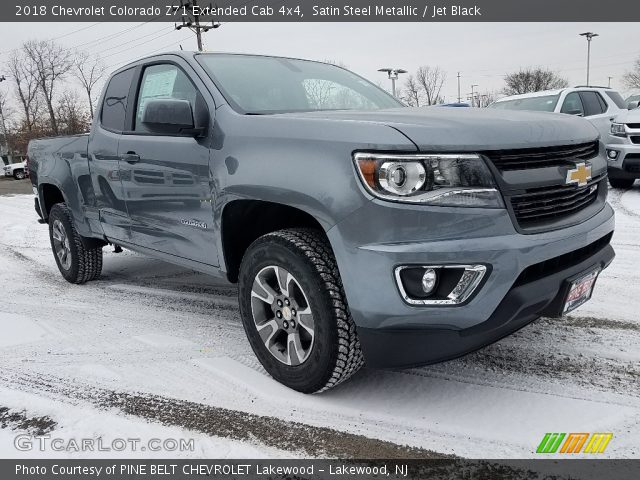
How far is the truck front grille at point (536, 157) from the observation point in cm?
213

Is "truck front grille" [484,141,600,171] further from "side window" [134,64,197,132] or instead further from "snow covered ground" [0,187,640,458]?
"side window" [134,64,197,132]

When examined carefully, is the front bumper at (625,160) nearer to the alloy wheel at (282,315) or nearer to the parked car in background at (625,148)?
the parked car in background at (625,148)

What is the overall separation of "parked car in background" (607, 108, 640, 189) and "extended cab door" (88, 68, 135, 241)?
7615 millimetres

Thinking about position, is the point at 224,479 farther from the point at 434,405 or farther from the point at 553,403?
the point at 553,403

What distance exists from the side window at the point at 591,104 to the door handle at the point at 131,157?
9195mm

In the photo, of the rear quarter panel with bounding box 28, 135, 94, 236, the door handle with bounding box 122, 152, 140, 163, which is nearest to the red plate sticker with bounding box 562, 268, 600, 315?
the door handle with bounding box 122, 152, 140, 163

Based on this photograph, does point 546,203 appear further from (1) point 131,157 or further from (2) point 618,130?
(2) point 618,130

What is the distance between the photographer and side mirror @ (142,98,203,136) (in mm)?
2844


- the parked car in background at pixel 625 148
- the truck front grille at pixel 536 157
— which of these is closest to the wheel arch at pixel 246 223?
the truck front grille at pixel 536 157

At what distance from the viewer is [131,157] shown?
11.7 feet

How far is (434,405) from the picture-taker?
249cm

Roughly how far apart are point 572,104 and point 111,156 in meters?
8.91

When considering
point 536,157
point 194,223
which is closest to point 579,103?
point 536,157

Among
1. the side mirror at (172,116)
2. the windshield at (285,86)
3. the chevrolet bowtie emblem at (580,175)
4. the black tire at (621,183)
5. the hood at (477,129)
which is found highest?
the windshield at (285,86)
